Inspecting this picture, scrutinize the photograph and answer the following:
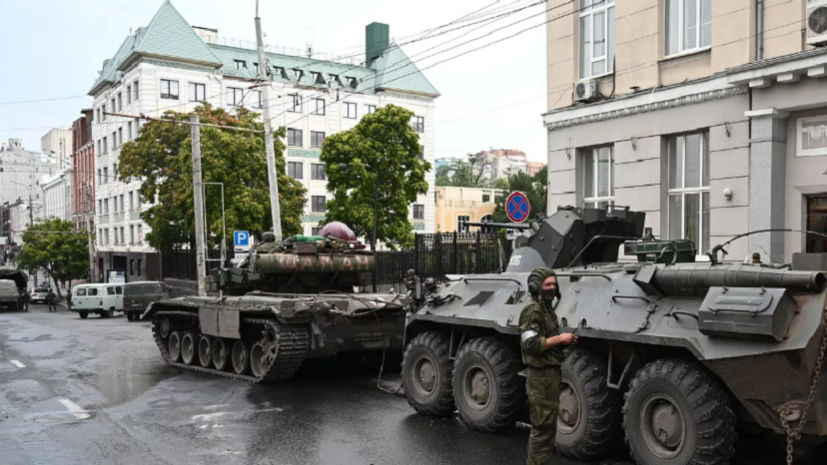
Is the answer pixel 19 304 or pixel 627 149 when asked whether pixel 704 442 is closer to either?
pixel 627 149

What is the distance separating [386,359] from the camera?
13719mm

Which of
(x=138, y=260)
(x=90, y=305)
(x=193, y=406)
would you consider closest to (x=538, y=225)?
(x=193, y=406)

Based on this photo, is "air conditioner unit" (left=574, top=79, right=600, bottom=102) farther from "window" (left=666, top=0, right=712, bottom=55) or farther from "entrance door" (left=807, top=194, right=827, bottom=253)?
"entrance door" (left=807, top=194, right=827, bottom=253)

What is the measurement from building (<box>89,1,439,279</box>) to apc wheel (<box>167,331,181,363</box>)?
2925cm

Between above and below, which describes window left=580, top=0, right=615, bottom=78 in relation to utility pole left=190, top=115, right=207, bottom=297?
above

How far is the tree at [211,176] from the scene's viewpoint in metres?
33.7

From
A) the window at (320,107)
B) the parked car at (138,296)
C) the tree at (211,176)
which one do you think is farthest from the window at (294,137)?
the parked car at (138,296)

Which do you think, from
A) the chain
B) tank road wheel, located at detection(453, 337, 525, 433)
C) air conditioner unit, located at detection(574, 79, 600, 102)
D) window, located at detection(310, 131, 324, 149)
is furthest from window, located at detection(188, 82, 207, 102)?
the chain

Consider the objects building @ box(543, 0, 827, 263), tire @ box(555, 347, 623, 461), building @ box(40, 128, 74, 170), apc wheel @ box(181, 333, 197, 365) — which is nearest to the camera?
tire @ box(555, 347, 623, 461)

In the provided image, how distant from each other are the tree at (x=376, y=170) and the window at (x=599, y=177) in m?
19.1

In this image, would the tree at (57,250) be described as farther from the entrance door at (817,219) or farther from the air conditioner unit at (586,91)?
the entrance door at (817,219)

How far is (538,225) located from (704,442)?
4.19 metres

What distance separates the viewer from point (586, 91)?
1622 centimetres

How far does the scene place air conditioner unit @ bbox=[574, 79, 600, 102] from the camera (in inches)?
635
